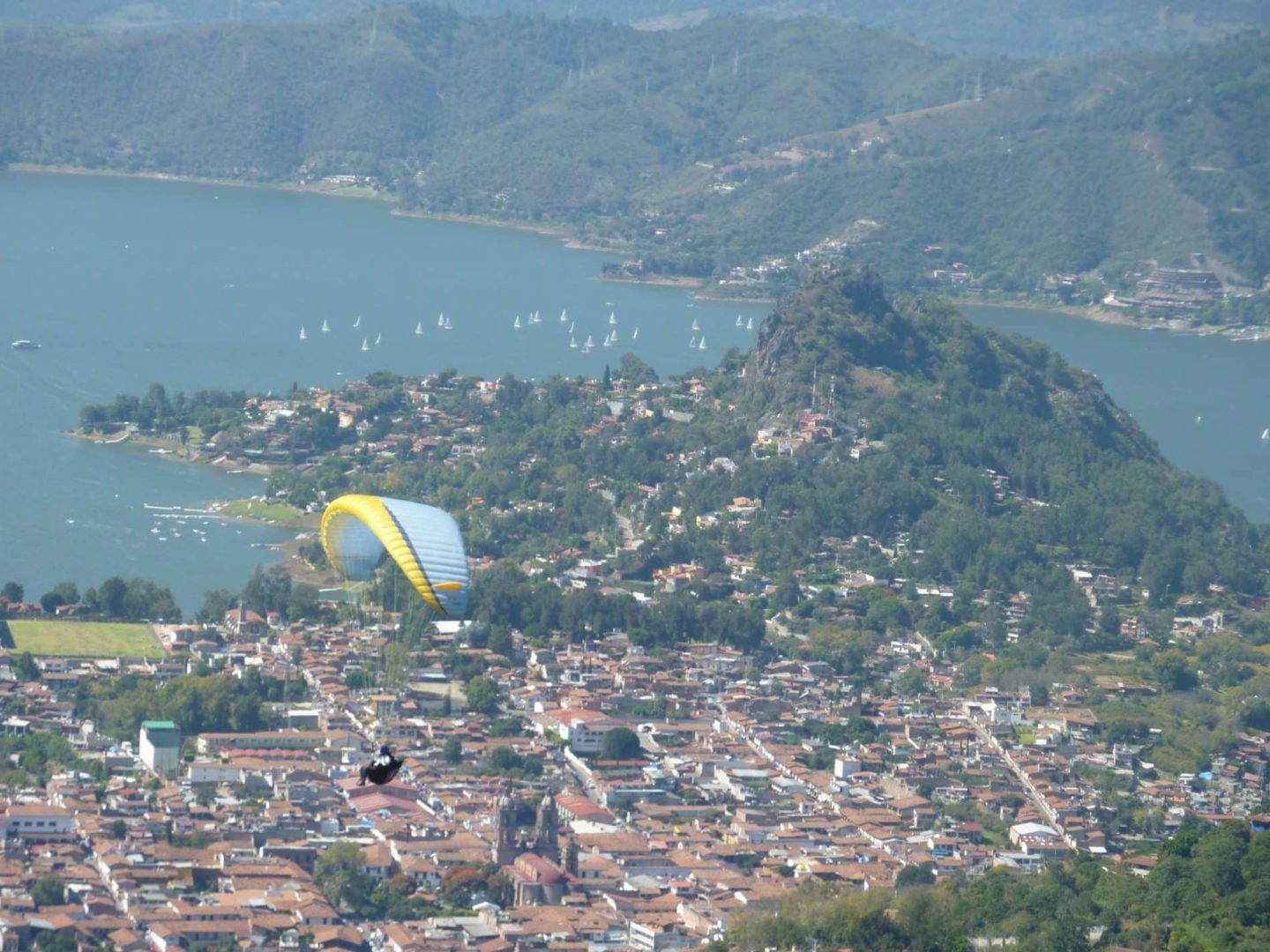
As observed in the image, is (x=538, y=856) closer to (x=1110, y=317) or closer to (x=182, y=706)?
(x=182, y=706)

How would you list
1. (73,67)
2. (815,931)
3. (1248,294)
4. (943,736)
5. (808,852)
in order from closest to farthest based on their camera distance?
(815,931) → (808,852) → (943,736) → (1248,294) → (73,67)

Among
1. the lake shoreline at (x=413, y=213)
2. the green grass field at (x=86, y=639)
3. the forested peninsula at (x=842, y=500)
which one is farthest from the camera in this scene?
the lake shoreline at (x=413, y=213)

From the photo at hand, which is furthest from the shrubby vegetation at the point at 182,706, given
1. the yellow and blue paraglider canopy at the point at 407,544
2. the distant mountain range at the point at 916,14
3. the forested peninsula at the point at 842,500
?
the distant mountain range at the point at 916,14

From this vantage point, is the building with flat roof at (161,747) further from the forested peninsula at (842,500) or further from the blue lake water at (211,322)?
the blue lake water at (211,322)

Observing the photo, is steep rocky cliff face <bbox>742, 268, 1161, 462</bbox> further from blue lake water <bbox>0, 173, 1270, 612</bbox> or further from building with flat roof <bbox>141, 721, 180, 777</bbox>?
building with flat roof <bbox>141, 721, 180, 777</bbox>

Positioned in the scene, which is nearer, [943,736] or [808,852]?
[808,852]

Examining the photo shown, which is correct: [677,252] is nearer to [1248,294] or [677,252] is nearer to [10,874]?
[1248,294]

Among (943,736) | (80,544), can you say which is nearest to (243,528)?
(80,544)
